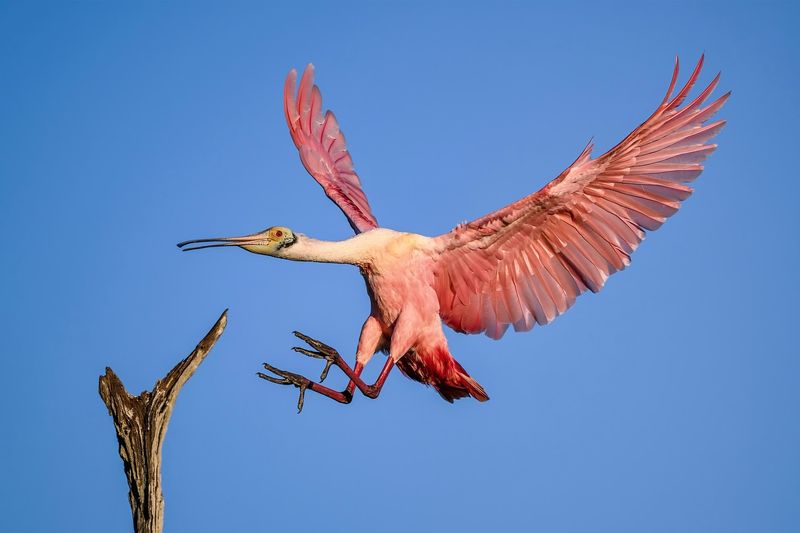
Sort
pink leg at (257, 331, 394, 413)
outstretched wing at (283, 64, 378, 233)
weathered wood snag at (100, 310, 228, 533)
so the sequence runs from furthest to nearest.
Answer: outstretched wing at (283, 64, 378, 233), pink leg at (257, 331, 394, 413), weathered wood snag at (100, 310, 228, 533)

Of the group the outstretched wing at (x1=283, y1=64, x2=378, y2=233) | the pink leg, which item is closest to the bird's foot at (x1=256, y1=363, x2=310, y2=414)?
the pink leg

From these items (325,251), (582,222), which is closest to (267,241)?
(325,251)

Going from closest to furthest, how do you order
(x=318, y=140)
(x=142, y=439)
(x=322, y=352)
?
(x=142, y=439) → (x=322, y=352) → (x=318, y=140)

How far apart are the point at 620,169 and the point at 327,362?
3.38m

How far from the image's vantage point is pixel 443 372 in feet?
34.1

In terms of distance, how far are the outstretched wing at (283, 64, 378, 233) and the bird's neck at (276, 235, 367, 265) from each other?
8.28ft

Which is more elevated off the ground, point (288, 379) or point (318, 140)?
point (318, 140)

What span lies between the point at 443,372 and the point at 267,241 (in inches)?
88.5

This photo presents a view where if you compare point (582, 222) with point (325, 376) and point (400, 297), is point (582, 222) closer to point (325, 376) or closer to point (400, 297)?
point (400, 297)

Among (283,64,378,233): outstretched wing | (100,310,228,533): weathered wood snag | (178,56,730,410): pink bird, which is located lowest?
(100,310,228,533): weathered wood snag

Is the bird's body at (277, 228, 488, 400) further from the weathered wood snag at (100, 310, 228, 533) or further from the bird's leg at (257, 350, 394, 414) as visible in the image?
the weathered wood snag at (100, 310, 228, 533)

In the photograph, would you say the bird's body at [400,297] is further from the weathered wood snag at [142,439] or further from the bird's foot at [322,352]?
the weathered wood snag at [142,439]

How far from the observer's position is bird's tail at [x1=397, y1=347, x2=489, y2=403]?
10359 mm

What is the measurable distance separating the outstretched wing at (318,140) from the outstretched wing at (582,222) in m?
2.88
